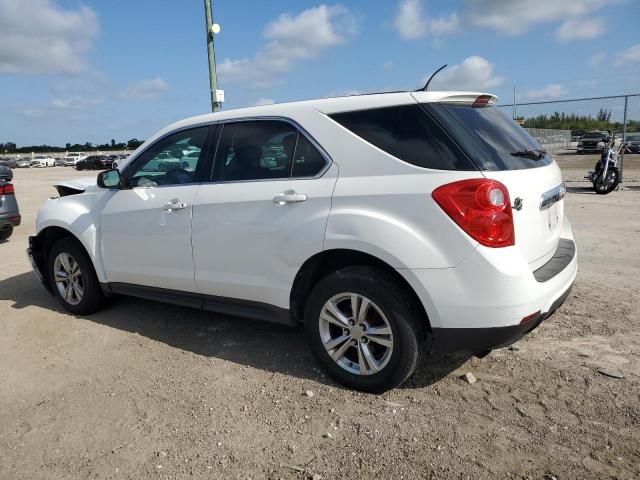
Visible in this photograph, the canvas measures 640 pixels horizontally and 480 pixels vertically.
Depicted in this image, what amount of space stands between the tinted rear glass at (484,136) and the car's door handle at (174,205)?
195 centimetres

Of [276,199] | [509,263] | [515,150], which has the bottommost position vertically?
[509,263]

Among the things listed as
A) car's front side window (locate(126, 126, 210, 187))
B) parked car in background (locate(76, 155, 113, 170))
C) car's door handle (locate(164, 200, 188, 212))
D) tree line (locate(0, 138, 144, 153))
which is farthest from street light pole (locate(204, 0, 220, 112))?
tree line (locate(0, 138, 144, 153))

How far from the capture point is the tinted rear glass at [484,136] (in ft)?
9.68

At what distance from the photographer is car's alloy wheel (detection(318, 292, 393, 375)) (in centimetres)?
316

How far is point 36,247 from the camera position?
528cm

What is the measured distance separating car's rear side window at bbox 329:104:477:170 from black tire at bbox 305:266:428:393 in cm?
71

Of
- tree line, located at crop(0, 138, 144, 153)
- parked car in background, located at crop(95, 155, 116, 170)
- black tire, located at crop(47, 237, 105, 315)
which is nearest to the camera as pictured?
black tire, located at crop(47, 237, 105, 315)

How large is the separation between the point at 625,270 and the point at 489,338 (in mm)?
3573

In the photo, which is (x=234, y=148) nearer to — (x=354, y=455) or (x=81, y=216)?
(x=81, y=216)

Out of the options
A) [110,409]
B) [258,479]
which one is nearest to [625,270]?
[258,479]

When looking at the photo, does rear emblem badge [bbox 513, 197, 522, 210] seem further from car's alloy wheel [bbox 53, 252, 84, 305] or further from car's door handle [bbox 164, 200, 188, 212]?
car's alloy wheel [bbox 53, 252, 84, 305]

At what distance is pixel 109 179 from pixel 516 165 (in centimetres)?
320

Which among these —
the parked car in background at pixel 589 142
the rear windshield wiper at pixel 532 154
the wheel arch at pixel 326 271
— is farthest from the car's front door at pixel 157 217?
the parked car in background at pixel 589 142

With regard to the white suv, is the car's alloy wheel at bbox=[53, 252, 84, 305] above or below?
below
